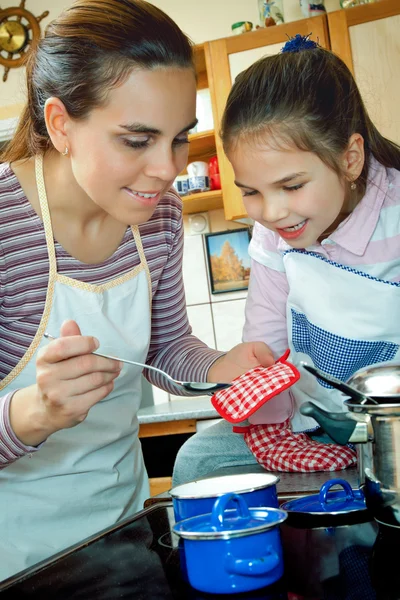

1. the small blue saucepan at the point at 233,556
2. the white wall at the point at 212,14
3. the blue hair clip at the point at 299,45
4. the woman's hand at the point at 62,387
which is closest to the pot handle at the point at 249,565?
the small blue saucepan at the point at 233,556

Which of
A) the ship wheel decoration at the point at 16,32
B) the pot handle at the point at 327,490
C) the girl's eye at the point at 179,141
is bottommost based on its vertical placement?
the pot handle at the point at 327,490

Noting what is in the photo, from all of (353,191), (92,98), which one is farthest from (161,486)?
(92,98)

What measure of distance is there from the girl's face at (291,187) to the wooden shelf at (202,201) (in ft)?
4.90

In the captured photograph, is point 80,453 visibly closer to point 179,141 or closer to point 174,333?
point 174,333

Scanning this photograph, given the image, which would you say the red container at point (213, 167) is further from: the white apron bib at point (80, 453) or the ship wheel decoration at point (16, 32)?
the white apron bib at point (80, 453)

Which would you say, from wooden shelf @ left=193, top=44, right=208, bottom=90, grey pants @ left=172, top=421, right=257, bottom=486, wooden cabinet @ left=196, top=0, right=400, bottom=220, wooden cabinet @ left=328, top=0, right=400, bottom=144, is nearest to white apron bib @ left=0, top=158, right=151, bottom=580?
grey pants @ left=172, top=421, right=257, bottom=486

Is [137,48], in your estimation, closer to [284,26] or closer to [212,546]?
[212,546]

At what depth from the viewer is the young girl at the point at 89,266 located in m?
0.90

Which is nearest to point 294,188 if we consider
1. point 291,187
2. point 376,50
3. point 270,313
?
point 291,187

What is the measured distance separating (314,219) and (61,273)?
407mm

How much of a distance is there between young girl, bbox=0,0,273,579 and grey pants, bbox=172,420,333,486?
4.0 inches

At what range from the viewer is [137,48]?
924mm

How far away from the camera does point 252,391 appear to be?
893mm

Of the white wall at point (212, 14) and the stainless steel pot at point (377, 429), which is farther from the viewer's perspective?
the white wall at point (212, 14)
